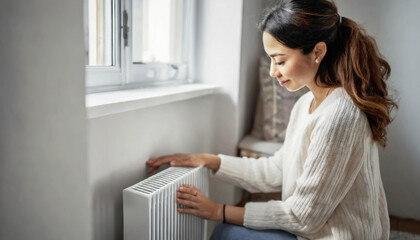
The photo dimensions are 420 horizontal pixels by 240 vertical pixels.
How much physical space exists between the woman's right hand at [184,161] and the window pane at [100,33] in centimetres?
42

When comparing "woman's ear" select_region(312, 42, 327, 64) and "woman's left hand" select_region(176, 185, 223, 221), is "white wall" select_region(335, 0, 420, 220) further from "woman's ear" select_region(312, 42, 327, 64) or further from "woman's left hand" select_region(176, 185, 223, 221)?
"woman's left hand" select_region(176, 185, 223, 221)

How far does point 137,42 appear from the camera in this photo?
1414mm

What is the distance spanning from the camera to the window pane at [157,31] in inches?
55.6

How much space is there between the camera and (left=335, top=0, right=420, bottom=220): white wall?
74.3 inches

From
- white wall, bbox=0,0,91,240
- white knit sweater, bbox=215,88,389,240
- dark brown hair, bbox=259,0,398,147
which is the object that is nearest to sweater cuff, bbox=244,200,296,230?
white knit sweater, bbox=215,88,389,240

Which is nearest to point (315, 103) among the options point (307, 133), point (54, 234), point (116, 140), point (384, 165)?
point (307, 133)

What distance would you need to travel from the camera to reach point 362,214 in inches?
39.8

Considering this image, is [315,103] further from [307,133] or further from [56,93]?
[56,93]

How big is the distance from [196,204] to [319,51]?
636 millimetres

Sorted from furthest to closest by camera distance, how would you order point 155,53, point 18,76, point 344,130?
point 155,53, point 344,130, point 18,76

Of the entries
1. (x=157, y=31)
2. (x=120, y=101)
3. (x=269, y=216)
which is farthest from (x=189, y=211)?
(x=157, y=31)

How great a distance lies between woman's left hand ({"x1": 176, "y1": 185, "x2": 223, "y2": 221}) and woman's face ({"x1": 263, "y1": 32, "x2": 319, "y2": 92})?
1.60ft

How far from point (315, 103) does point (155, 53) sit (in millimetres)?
770

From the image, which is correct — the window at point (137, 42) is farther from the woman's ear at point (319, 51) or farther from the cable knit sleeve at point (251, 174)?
the woman's ear at point (319, 51)
